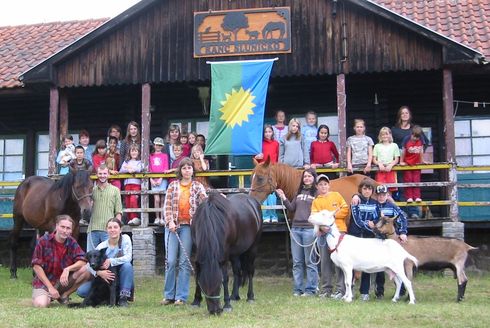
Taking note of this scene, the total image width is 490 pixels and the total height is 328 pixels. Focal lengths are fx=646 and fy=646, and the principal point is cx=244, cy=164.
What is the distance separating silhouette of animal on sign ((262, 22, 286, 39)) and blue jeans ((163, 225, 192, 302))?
18.0 feet

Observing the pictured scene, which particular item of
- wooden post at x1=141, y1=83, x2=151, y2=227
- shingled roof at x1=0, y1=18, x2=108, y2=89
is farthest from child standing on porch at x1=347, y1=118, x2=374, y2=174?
shingled roof at x1=0, y1=18, x2=108, y2=89

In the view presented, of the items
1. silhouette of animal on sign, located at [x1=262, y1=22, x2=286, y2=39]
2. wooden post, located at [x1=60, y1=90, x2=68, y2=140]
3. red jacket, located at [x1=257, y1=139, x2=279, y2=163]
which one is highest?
silhouette of animal on sign, located at [x1=262, y1=22, x2=286, y2=39]

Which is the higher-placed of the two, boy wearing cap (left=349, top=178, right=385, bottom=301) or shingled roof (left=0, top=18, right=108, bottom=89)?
shingled roof (left=0, top=18, right=108, bottom=89)

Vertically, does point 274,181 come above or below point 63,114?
below

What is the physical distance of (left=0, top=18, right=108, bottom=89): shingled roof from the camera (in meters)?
14.9

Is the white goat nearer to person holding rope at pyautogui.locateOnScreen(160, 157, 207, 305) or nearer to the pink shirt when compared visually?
person holding rope at pyautogui.locateOnScreen(160, 157, 207, 305)

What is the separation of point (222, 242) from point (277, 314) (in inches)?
40.1

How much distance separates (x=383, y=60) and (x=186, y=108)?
5112 millimetres

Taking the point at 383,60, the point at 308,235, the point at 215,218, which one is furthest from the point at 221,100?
the point at 215,218

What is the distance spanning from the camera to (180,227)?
810cm

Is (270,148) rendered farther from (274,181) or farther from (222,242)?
(222,242)

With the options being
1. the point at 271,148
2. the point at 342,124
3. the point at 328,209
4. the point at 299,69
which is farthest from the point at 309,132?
the point at 328,209

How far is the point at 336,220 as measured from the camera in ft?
28.8

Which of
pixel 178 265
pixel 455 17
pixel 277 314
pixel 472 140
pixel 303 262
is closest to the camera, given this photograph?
pixel 277 314
